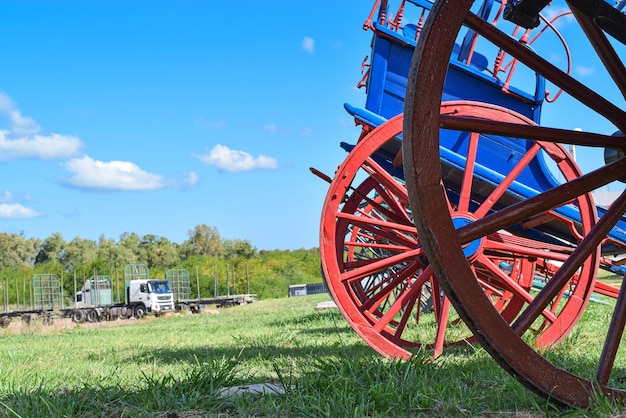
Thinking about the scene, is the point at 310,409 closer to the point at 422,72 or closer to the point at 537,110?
the point at 422,72

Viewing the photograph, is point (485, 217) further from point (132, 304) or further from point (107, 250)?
point (107, 250)

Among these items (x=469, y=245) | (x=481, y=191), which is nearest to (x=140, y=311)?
(x=481, y=191)

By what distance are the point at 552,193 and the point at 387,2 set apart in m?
3.84

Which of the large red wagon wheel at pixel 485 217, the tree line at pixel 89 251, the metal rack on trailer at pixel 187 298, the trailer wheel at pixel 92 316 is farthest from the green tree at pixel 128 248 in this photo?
the large red wagon wheel at pixel 485 217

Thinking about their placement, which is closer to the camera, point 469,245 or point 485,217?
point 485,217

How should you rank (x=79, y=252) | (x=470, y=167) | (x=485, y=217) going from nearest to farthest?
(x=485, y=217), (x=470, y=167), (x=79, y=252)

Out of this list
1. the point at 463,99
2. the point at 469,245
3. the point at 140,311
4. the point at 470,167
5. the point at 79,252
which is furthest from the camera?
the point at 79,252

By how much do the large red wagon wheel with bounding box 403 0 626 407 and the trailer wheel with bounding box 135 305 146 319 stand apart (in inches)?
922

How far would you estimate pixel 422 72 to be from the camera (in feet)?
6.99

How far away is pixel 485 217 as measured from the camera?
219 centimetres

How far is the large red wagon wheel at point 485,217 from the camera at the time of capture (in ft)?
6.92

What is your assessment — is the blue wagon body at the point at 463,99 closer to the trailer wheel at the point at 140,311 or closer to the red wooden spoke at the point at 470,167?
the red wooden spoke at the point at 470,167

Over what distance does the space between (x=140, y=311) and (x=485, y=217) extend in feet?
78.7

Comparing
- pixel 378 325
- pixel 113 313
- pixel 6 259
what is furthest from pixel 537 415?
pixel 6 259
